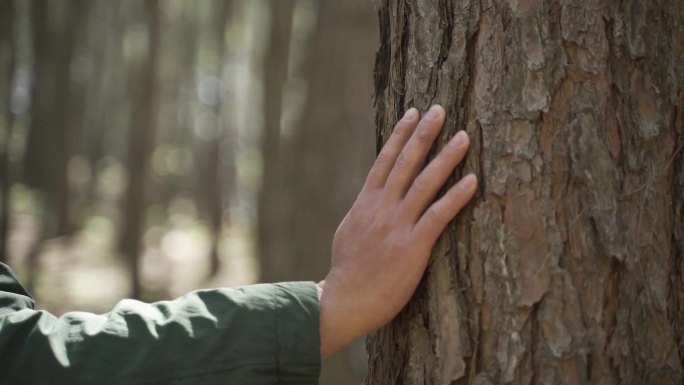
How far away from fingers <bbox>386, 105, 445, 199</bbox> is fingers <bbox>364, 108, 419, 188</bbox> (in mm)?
30

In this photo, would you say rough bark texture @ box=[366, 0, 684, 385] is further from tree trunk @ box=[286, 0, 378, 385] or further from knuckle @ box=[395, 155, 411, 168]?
tree trunk @ box=[286, 0, 378, 385]

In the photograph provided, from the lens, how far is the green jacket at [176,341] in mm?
1751

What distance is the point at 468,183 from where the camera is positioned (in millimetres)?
1827

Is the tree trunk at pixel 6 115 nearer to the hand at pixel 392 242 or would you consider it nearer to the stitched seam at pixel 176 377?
the stitched seam at pixel 176 377

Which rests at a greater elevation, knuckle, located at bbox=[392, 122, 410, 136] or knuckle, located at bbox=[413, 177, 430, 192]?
knuckle, located at bbox=[392, 122, 410, 136]

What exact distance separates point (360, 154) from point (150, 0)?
7.30m

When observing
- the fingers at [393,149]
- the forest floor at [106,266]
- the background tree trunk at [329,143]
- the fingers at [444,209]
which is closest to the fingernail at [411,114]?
the fingers at [393,149]

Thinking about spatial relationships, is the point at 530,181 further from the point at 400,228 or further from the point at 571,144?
the point at 400,228

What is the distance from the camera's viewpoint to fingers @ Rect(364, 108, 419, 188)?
1.93 metres

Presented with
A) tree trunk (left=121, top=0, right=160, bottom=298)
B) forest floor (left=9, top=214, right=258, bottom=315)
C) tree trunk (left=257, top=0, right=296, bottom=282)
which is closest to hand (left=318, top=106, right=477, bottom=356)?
→ tree trunk (left=257, top=0, right=296, bottom=282)

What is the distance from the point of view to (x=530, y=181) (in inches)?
70.7

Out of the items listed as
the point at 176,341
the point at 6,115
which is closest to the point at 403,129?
the point at 176,341

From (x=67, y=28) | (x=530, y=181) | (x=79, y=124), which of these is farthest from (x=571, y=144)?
(x=79, y=124)

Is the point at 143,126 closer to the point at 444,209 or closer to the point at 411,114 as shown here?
the point at 411,114
